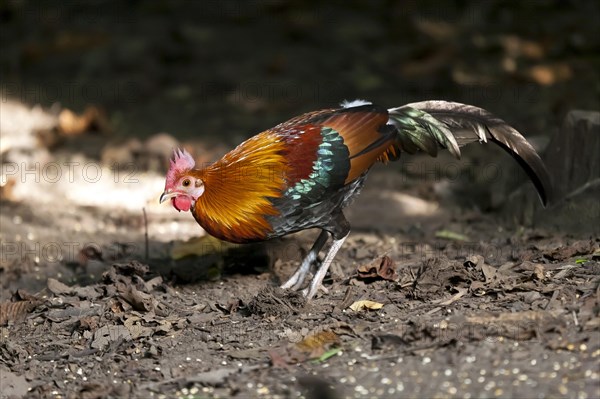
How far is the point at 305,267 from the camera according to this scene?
668 centimetres

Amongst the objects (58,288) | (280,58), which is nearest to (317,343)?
(58,288)

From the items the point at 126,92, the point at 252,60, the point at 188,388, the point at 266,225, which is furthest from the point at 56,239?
the point at 252,60

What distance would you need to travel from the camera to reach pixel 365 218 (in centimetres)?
850

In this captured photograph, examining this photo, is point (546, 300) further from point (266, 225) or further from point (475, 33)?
point (475, 33)

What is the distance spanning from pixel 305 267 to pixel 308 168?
2.84ft

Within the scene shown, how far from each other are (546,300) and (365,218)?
320cm

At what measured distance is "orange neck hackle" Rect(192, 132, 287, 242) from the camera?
6.07 m

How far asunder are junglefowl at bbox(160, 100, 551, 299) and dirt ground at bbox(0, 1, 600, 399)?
1.55 feet

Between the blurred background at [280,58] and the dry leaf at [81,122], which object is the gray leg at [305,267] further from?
the dry leaf at [81,122]

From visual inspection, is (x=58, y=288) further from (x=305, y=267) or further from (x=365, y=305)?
(x=365, y=305)

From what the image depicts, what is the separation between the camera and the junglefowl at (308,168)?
6.09 meters

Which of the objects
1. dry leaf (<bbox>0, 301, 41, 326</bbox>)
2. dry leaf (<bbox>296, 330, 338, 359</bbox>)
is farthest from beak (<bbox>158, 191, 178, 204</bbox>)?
dry leaf (<bbox>296, 330, 338, 359</bbox>)

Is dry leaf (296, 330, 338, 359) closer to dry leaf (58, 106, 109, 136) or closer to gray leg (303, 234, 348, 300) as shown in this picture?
gray leg (303, 234, 348, 300)

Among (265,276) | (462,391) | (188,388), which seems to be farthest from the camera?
(265,276)
